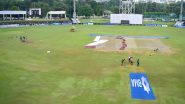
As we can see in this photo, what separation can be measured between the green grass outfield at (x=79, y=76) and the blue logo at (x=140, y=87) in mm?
655

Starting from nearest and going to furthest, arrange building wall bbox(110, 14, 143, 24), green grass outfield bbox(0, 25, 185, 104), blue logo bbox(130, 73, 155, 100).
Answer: green grass outfield bbox(0, 25, 185, 104) → blue logo bbox(130, 73, 155, 100) → building wall bbox(110, 14, 143, 24)

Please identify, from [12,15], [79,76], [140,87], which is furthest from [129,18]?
[140,87]

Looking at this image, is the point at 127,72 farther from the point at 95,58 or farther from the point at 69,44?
the point at 69,44

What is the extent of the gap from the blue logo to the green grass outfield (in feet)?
2.15

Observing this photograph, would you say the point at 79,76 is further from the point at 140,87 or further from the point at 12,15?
the point at 12,15

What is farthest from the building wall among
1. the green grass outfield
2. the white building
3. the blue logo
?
the blue logo

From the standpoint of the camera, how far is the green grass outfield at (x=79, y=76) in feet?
92.9

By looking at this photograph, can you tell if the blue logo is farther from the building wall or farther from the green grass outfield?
the building wall

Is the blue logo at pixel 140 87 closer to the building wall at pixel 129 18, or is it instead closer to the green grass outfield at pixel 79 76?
the green grass outfield at pixel 79 76

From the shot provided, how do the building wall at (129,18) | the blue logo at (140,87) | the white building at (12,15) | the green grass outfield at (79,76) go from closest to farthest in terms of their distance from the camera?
the green grass outfield at (79,76) → the blue logo at (140,87) → the building wall at (129,18) → the white building at (12,15)

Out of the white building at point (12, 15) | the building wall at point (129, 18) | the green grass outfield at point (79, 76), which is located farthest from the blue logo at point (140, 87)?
the white building at point (12, 15)

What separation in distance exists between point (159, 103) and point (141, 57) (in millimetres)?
23260

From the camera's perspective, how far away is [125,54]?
5284cm

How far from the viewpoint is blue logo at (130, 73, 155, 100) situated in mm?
29103
